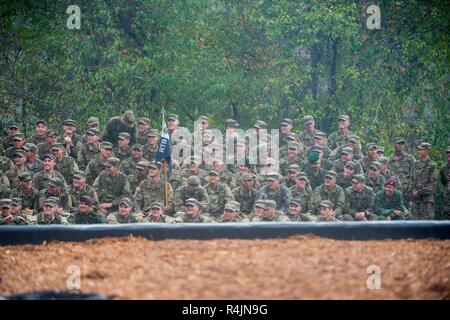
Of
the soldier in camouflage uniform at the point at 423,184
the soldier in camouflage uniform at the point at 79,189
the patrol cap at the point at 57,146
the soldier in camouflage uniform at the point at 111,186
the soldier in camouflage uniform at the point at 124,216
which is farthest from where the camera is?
the soldier in camouflage uniform at the point at 423,184

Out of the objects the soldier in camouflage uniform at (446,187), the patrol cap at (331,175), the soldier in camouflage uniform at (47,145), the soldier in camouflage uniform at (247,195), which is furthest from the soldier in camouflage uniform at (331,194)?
the soldier in camouflage uniform at (47,145)

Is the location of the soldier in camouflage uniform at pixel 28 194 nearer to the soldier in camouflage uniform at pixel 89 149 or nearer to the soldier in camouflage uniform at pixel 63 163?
the soldier in camouflage uniform at pixel 63 163

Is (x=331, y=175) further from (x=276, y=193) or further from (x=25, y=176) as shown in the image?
(x=25, y=176)

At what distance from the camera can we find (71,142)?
1226 cm

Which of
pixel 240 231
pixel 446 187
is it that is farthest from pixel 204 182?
pixel 240 231

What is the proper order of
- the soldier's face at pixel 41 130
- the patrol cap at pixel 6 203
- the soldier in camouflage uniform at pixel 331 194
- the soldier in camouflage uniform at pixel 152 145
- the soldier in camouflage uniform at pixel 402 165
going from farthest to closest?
1. the soldier's face at pixel 41 130
2. the soldier in camouflage uniform at pixel 402 165
3. the soldier in camouflage uniform at pixel 152 145
4. the soldier in camouflage uniform at pixel 331 194
5. the patrol cap at pixel 6 203

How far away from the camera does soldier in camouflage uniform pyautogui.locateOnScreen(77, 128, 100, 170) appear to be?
11.8 meters

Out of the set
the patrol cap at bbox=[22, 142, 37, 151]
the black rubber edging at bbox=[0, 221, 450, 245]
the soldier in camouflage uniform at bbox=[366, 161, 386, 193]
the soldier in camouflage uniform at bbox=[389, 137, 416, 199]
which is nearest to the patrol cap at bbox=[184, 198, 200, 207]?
the black rubber edging at bbox=[0, 221, 450, 245]

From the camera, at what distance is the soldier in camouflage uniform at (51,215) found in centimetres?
947

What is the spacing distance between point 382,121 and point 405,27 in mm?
2014

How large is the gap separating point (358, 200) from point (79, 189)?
4128mm

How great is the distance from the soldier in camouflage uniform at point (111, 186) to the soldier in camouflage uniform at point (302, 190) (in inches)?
100.0

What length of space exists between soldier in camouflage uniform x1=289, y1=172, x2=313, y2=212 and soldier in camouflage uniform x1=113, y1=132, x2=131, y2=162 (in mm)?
2984
